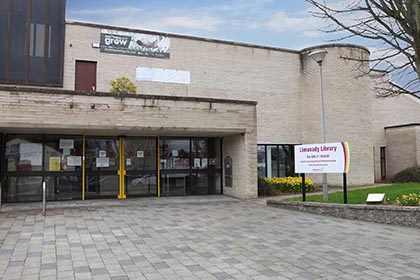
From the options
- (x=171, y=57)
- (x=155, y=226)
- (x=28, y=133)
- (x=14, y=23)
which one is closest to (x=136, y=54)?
(x=171, y=57)

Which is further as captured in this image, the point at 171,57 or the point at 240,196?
the point at 171,57

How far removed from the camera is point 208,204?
42.5 ft

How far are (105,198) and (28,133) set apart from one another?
3636 millimetres

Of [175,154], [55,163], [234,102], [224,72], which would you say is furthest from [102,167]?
[224,72]

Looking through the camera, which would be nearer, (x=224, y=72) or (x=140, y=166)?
(x=140, y=166)

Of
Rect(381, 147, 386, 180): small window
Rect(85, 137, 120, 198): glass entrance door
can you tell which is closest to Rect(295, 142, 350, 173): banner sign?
Rect(85, 137, 120, 198): glass entrance door

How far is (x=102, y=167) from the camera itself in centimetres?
1406

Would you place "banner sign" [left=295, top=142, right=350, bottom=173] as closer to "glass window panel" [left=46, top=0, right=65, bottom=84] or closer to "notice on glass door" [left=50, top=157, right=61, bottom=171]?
"notice on glass door" [left=50, top=157, right=61, bottom=171]

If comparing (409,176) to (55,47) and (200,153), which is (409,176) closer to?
(200,153)

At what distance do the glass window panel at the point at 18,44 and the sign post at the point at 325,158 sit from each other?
12.3m

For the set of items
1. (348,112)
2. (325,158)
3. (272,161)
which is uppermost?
(348,112)

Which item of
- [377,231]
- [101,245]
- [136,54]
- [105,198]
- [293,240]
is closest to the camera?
[101,245]

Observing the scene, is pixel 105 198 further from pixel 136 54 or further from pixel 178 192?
pixel 136 54

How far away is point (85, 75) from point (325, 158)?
1138cm
